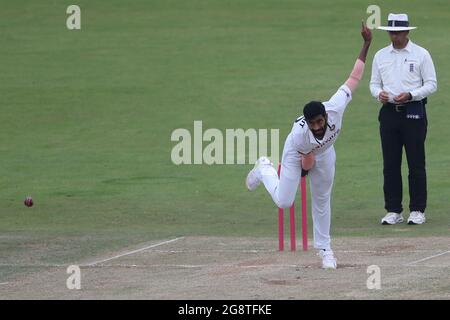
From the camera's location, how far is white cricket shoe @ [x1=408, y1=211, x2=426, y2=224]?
608 inches

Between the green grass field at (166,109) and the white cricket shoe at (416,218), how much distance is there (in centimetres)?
26

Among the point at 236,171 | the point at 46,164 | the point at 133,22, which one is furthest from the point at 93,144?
the point at 133,22

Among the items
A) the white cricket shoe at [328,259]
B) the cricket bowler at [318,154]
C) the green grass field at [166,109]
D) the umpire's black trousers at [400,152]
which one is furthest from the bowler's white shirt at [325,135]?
the umpire's black trousers at [400,152]

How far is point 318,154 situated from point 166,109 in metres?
13.4

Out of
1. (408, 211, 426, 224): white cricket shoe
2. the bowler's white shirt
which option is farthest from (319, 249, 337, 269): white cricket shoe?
(408, 211, 426, 224): white cricket shoe

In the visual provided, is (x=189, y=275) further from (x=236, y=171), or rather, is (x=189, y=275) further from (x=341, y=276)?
(x=236, y=171)

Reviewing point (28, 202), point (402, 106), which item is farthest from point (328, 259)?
point (28, 202)

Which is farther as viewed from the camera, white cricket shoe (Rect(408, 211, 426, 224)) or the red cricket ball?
the red cricket ball

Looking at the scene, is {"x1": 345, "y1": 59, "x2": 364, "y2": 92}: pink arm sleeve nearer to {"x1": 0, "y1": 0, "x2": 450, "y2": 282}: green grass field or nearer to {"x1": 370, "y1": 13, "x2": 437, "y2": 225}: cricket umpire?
{"x1": 370, "y1": 13, "x2": 437, "y2": 225}: cricket umpire

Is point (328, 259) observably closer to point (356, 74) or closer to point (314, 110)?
point (314, 110)

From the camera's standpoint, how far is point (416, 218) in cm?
1546

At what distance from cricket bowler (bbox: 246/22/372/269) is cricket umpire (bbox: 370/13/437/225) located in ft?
9.70

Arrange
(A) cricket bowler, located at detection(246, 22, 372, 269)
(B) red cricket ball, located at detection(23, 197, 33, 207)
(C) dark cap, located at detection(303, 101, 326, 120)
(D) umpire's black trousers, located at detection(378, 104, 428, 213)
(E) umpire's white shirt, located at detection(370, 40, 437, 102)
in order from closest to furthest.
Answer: (C) dark cap, located at detection(303, 101, 326, 120)
(A) cricket bowler, located at detection(246, 22, 372, 269)
(E) umpire's white shirt, located at detection(370, 40, 437, 102)
(D) umpire's black trousers, located at detection(378, 104, 428, 213)
(B) red cricket ball, located at detection(23, 197, 33, 207)

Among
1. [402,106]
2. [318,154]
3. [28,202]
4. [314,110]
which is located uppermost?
[402,106]
